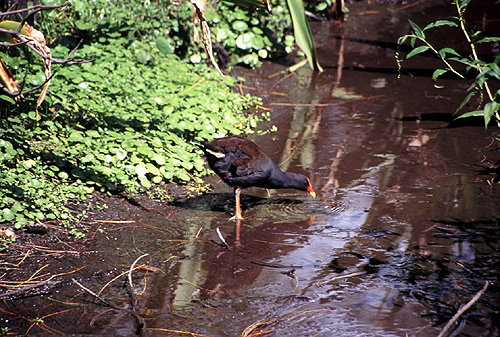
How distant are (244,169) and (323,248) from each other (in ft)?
3.77

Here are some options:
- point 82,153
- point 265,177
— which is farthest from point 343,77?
point 82,153

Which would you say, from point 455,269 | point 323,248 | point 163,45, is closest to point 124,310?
point 323,248

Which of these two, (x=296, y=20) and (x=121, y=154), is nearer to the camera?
(x=296, y=20)

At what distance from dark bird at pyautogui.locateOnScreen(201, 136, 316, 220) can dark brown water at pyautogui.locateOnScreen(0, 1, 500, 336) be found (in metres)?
0.25

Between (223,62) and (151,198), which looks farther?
(223,62)

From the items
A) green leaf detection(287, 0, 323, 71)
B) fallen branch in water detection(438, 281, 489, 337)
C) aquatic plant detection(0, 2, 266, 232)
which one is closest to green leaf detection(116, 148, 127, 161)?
aquatic plant detection(0, 2, 266, 232)

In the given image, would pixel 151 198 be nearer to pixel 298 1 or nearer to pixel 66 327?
pixel 66 327

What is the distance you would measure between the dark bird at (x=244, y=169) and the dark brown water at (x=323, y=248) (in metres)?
0.25

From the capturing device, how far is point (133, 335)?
350 centimetres

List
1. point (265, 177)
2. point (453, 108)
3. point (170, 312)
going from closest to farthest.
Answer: point (170, 312) < point (265, 177) < point (453, 108)

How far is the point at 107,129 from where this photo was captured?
6000 mm

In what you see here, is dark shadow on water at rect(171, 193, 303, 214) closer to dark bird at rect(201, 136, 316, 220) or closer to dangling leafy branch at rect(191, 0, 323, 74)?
dark bird at rect(201, 136, 316, 220)

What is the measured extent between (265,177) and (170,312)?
195cm

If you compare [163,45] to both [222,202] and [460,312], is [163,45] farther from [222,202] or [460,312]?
[460,312]
